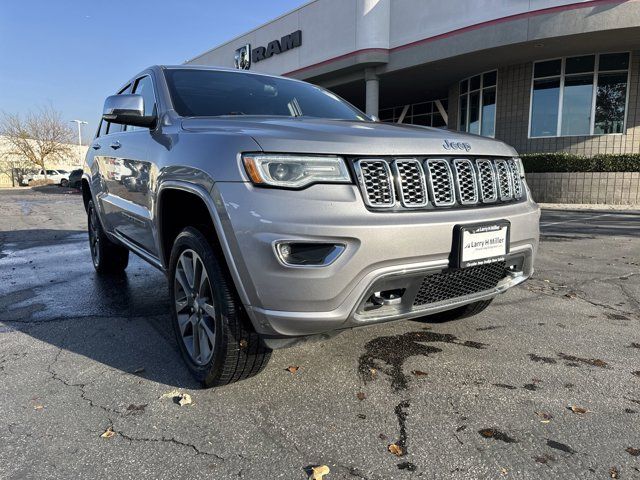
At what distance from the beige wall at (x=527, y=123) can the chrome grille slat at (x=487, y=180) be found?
13775 millimetres

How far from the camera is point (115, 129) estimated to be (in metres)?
4.50

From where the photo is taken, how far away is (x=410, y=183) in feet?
7.60

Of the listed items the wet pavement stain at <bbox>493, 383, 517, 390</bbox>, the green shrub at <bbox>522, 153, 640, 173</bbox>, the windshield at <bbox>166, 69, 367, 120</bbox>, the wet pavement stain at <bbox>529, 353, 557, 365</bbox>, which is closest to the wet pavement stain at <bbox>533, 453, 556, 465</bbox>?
the wet pavement stain at <bbox>493, 383, 517, 390</bbox>

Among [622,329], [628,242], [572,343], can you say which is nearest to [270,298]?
[572,343]

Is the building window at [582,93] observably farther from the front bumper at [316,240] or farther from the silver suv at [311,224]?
the front bumper at [316,240]

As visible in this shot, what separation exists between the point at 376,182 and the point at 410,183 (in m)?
0.20

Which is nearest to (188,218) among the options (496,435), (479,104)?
(496,435)

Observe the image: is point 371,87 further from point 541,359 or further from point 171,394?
point 171,394

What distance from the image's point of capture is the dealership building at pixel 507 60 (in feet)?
42.1

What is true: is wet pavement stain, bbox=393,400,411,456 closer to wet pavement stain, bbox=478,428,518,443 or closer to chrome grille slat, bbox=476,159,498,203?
wet pavement stain, bbox=478,428,518,443

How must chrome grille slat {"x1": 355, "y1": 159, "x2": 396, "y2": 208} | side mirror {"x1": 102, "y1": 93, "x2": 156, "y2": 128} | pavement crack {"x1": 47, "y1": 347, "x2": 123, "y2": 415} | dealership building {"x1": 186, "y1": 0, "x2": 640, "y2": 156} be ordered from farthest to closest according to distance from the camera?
1. dealership building {"x1": 186, "y1": 0, "x2": 640, "y2": 156}
2. side mirror {"x1": 102, "y1": 93, "x2": 156, "y2": 128}
3. pavement crack {"x1": 47, "y1": 347, "x2": 123, "y2": 415}
4. chrome grille slat {"x1": 355, "y1": 159, "x2": 396, "y2": 208}

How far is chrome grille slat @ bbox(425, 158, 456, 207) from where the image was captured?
7.80 feet

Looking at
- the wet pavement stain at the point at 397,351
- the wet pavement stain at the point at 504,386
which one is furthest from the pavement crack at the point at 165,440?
the wet pavement stain at the point at 504,386

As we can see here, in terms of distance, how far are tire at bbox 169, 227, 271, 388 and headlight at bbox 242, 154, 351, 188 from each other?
1.73 feet
